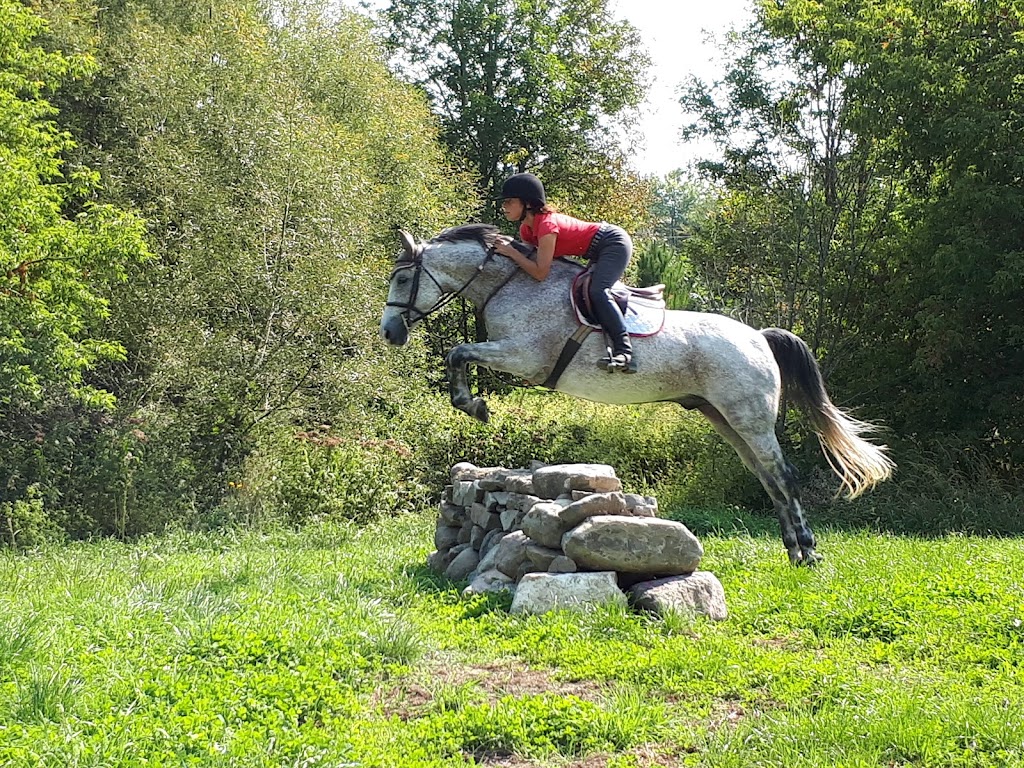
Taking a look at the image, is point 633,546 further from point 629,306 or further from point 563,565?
point 629,306

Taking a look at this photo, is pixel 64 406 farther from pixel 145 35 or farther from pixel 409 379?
pixel 145 35

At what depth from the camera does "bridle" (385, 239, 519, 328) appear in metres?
6.87

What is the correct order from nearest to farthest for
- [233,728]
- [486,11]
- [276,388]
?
[233,728] → [276,388] → [486,11]

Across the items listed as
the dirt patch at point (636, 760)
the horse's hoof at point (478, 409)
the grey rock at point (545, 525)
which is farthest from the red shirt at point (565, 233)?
the dirt patch at point (636, 760)

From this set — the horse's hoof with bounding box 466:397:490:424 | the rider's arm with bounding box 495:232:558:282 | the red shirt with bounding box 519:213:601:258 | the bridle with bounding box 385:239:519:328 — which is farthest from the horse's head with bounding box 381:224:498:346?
the horse's hoof with bounding box 466:397:490:424

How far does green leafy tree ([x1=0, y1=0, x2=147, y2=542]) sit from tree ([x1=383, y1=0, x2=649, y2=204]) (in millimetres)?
17529

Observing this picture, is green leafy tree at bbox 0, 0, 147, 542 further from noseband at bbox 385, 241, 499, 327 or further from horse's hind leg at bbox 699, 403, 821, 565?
horse's hind leg at bbox 699, 403, 821, 565

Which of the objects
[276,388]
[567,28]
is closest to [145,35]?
[276,388]

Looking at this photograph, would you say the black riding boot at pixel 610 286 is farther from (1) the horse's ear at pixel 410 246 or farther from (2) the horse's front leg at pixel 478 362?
(1) the horse's ear at pixel 410 246

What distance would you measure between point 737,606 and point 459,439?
8.98 m

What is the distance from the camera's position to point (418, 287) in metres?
6.90

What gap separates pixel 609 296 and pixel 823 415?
255 cm

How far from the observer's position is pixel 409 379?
51.6 ft

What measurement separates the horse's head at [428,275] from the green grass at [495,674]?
2122mm
